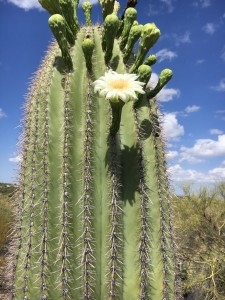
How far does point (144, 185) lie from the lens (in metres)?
2.39

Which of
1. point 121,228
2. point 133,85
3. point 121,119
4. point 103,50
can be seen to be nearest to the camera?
point 133,85

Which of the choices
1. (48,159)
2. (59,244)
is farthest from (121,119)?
(59,244)

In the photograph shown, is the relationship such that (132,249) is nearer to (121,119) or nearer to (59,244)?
(59,244)

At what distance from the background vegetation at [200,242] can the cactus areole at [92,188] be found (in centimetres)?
137

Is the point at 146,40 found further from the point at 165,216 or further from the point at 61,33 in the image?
the point at 165,216

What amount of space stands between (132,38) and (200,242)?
9354 mm

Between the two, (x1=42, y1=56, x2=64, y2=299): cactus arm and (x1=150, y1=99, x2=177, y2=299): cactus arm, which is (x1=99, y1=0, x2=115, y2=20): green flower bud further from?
(x1=150, y1=99, x2=177, y2=299): cactus arm

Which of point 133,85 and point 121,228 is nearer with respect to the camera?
point 133,85

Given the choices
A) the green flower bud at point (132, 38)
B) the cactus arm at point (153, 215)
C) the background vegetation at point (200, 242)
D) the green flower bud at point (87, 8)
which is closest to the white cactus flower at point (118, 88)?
the cactus arm at point (153, 215)

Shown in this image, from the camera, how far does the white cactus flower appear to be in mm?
2096

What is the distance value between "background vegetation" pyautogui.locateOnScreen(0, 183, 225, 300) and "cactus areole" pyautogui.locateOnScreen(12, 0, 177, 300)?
1371 mm

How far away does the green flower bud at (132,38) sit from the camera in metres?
2.63

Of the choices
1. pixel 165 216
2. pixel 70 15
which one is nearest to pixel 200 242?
pixel 165 216

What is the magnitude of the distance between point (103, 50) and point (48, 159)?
958 mm
